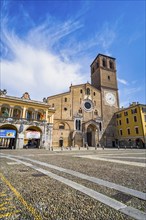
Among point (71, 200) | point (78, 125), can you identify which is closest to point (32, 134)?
point (78, 125)

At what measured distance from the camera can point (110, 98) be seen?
40125mm

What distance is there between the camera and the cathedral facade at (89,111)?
104 feet

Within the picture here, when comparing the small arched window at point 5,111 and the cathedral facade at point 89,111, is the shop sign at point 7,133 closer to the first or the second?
the small arched window at point 5,111

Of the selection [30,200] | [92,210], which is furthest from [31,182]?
[92,210]

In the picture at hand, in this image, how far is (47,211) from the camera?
7.55ft

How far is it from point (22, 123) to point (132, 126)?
89.4 ft

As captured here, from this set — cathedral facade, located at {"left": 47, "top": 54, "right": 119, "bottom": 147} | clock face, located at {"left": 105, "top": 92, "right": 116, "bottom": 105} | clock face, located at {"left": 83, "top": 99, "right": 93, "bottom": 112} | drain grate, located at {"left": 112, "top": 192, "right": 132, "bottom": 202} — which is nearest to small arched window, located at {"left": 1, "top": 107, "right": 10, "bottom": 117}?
cathedral facade, located at {"left": 47, "top": 54, "right": 119, "bottom": 147}

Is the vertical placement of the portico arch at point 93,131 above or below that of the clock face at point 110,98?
below

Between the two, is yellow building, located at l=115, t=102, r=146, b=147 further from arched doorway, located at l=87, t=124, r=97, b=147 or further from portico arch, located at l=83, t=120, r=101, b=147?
arched doorway, located at l=87, t=124, r=97, b=147

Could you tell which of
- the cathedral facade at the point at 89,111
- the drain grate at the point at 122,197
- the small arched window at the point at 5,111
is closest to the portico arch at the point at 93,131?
the cathedral facade at the point at 89,111

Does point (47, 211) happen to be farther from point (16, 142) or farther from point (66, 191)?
point (16, 142)

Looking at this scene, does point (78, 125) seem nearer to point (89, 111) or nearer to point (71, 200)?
point (89, 111)

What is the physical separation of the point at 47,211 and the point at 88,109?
3432cm

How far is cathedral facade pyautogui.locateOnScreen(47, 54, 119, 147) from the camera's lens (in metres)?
31.7
